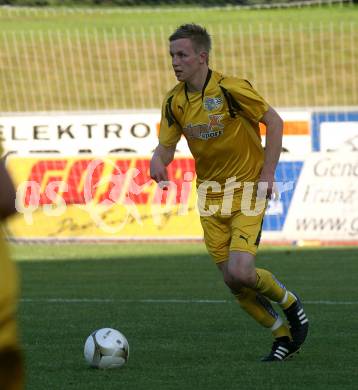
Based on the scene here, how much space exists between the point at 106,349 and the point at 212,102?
1.77 metres

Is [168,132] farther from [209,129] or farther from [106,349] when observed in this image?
[106,349]

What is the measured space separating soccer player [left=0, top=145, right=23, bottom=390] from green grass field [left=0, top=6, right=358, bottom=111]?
2268 cm

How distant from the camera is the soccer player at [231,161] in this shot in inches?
304

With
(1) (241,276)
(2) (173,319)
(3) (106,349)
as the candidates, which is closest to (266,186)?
(1) (241,276)

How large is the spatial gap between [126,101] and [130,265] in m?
13.3

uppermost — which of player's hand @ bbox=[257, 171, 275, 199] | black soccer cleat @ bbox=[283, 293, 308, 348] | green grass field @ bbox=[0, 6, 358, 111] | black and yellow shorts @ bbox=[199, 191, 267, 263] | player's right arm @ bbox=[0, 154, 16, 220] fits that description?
player's right arm @ bbox=[0, 154, 16, 220]

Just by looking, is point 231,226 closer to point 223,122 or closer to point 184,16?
point 223,122

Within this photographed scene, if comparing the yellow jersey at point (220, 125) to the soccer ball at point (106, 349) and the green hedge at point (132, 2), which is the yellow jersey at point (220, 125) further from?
the green hedge at point (132, 2)

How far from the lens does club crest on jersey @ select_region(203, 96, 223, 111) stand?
788 centimetres

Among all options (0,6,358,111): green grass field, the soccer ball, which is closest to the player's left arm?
the soccer ball

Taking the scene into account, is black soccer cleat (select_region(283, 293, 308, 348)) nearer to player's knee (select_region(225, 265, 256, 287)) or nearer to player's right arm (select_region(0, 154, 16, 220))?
player's knee (select_region(225, 265, 256, 287))

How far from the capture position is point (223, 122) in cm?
790

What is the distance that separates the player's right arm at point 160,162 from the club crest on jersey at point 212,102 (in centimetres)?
43

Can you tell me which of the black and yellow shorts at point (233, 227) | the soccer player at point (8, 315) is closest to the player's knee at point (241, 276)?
the black and yellow shorts at point (233, 227)
